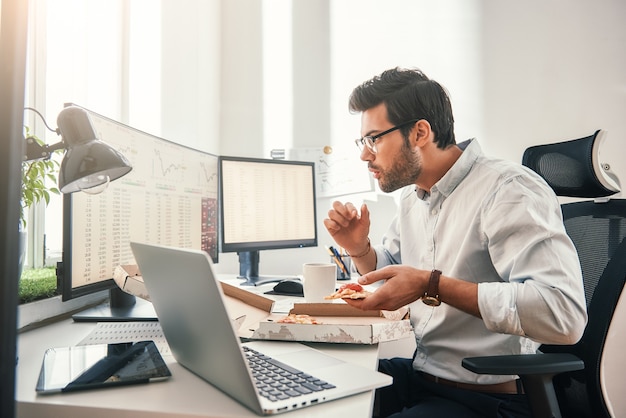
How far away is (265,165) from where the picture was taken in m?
1.67

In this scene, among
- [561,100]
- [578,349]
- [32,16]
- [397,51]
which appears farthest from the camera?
[397,51]

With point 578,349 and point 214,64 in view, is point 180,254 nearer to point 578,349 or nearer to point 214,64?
point 578,349

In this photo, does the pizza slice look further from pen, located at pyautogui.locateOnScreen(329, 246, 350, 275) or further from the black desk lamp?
pen, located at pyautogui.locateOnScreen(329, 246, 350, 275)

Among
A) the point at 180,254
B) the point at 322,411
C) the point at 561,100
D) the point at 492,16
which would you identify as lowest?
the point at 322,411

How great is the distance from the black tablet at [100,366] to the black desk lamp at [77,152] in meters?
0.27

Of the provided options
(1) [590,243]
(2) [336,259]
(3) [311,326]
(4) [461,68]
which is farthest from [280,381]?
(4) [461,68]

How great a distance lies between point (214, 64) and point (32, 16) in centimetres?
92

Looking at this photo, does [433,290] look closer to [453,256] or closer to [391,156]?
[453,256]

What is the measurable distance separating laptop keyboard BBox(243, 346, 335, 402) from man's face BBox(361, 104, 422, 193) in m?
0.72

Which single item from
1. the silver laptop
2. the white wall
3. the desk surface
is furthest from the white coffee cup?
the white wall

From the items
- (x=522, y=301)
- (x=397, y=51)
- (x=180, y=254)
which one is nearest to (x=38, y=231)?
(x=180, y=254)

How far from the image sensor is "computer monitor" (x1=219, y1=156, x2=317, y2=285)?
1563mm

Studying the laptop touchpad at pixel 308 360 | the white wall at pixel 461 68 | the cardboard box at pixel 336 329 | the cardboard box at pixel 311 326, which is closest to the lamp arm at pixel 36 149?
the cardboard box at pixel 311 326

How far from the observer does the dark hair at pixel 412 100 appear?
123 cm
